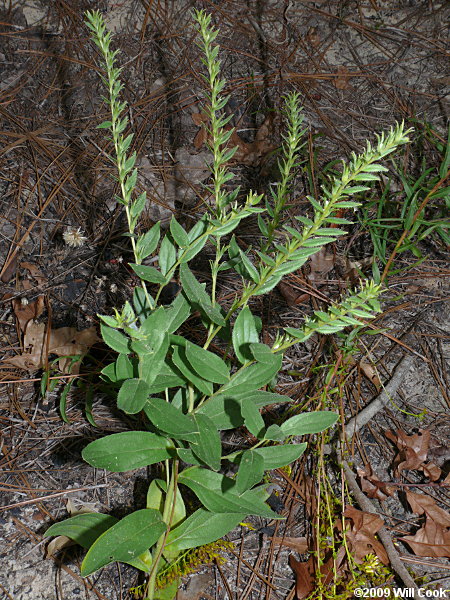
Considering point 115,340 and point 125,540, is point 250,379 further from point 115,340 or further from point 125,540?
point 125,540

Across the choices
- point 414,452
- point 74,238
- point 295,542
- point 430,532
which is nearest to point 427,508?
point 430,532

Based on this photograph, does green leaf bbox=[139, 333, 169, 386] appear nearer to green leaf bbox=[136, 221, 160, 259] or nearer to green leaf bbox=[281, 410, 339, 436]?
green leaf bbox=[136, 221, 160, 259]

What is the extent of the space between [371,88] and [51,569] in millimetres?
3398

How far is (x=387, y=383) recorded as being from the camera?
239 cm

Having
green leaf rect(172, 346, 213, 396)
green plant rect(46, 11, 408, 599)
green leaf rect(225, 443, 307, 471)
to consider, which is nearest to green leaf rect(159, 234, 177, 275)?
green plant rect(46, 11, 408, 599)

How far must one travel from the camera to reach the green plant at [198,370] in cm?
133

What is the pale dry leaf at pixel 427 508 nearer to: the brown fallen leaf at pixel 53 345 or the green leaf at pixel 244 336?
the green leaf at pixel 244 336

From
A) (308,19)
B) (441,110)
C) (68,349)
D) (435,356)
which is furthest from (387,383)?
(308,19)

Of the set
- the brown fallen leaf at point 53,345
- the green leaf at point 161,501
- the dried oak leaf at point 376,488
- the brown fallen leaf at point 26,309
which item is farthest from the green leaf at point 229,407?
the brown fallen leaf at point 26,309

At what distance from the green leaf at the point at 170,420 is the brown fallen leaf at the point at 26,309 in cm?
132

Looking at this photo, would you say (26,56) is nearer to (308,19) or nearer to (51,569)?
(308,19)

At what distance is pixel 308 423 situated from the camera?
161 cm

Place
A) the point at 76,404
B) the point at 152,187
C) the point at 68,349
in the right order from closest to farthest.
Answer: the point at 76,404
the point at 68,349
the point at 152,187

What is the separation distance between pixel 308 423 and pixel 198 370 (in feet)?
1.33
